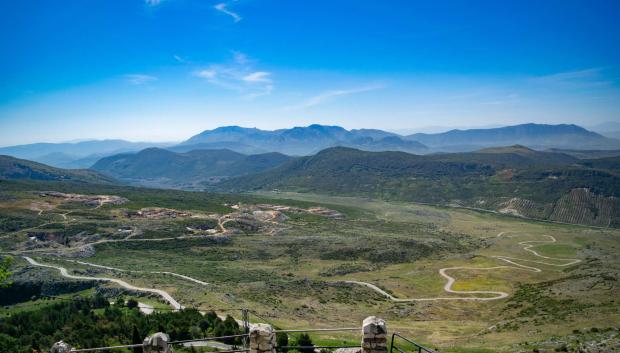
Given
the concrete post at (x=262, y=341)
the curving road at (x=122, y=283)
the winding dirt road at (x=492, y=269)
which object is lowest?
the winding dirt road at (x=492, y=269)

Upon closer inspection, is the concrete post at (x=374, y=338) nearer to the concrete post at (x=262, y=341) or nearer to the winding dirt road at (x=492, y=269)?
the concrete post at (x=262, y=341)

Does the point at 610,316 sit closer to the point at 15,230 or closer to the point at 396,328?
the point at 396,328

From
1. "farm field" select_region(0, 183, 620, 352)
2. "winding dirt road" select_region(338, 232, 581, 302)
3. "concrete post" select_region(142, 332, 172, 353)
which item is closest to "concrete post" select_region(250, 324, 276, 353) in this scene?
"concrete post" select_region(142, 332, 172, 353)

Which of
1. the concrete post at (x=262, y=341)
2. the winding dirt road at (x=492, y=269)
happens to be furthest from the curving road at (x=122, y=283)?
the winding dirt road at (x=492, y=269)

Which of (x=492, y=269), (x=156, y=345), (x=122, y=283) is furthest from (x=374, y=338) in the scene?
(x=492, y=269)

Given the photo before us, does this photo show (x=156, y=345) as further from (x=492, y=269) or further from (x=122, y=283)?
(x=492, y=269)

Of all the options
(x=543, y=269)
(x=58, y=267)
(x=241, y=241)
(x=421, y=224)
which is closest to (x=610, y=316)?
(x=543, y=269)

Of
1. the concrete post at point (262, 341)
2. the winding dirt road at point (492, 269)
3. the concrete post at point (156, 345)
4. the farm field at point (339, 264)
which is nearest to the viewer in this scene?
the concrete post at point (156, 345)

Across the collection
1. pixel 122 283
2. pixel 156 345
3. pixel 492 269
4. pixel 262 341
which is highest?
pixel 156 345
